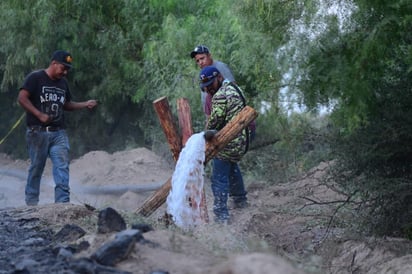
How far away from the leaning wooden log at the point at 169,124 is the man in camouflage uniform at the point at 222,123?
1.31ft

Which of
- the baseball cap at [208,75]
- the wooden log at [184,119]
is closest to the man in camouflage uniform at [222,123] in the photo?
the baseball cap at [208,75]

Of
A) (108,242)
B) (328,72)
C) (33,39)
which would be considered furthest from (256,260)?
(33,39)

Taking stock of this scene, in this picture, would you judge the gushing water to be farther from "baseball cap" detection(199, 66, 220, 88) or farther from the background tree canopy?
the background tree canopy

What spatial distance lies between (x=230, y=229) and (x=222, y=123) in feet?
6.10

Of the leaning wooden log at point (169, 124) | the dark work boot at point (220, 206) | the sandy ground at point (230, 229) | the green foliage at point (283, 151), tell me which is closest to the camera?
the sandy ground at point (230, 229)

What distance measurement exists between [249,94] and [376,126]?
5.01 m

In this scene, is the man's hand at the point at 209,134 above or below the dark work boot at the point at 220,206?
above

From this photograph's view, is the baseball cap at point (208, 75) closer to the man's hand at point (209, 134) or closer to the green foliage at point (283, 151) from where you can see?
the man's hand at point (209, 134)

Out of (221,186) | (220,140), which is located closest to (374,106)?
(220,140)

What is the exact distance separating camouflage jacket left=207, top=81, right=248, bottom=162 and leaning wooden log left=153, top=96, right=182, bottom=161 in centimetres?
40

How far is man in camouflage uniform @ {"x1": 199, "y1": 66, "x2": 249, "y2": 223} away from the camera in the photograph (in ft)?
34.3

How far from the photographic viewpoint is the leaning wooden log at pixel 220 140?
10.0 meters

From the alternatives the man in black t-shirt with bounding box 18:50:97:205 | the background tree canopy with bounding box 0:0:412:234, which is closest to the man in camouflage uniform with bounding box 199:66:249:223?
the background tree canopy with bounding box 0:0:412:234

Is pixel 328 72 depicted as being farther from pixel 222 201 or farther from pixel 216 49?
pixel 216 49
